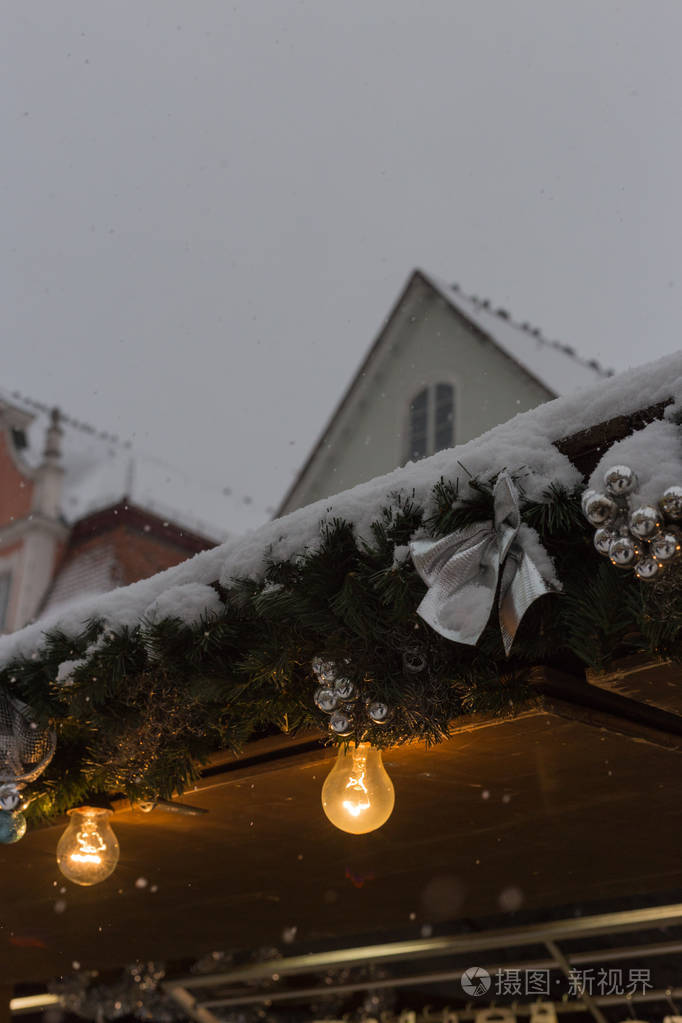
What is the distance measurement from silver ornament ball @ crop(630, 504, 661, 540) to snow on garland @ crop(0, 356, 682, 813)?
54 mm

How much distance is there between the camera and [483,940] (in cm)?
391

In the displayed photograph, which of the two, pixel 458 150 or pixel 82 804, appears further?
pixel 458 150

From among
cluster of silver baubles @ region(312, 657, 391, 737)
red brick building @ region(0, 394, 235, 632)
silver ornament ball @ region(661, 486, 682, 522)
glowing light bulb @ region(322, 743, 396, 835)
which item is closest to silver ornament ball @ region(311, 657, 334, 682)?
cluster of silver baubles @ region(312, 657, 391, 737)

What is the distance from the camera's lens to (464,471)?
6.61 feet

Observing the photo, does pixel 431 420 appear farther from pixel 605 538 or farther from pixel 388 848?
pixel 605 538

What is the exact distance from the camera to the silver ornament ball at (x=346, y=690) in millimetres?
2092

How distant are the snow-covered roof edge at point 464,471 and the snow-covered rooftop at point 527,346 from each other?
38.5 feet

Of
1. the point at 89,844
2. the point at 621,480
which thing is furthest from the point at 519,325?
the point at 621,480

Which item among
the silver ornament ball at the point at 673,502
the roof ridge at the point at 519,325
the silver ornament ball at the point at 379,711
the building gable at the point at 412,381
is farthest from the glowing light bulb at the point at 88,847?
the roof ridge at the point at 519,325

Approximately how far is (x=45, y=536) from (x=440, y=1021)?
54.6 ft

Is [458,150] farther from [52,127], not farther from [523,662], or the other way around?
[523,662]

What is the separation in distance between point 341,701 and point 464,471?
0.49m

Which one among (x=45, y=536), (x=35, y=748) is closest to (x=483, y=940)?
(x=35, y=748)

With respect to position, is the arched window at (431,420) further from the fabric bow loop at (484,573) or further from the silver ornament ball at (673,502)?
the silver ornament ball at (673,502)
